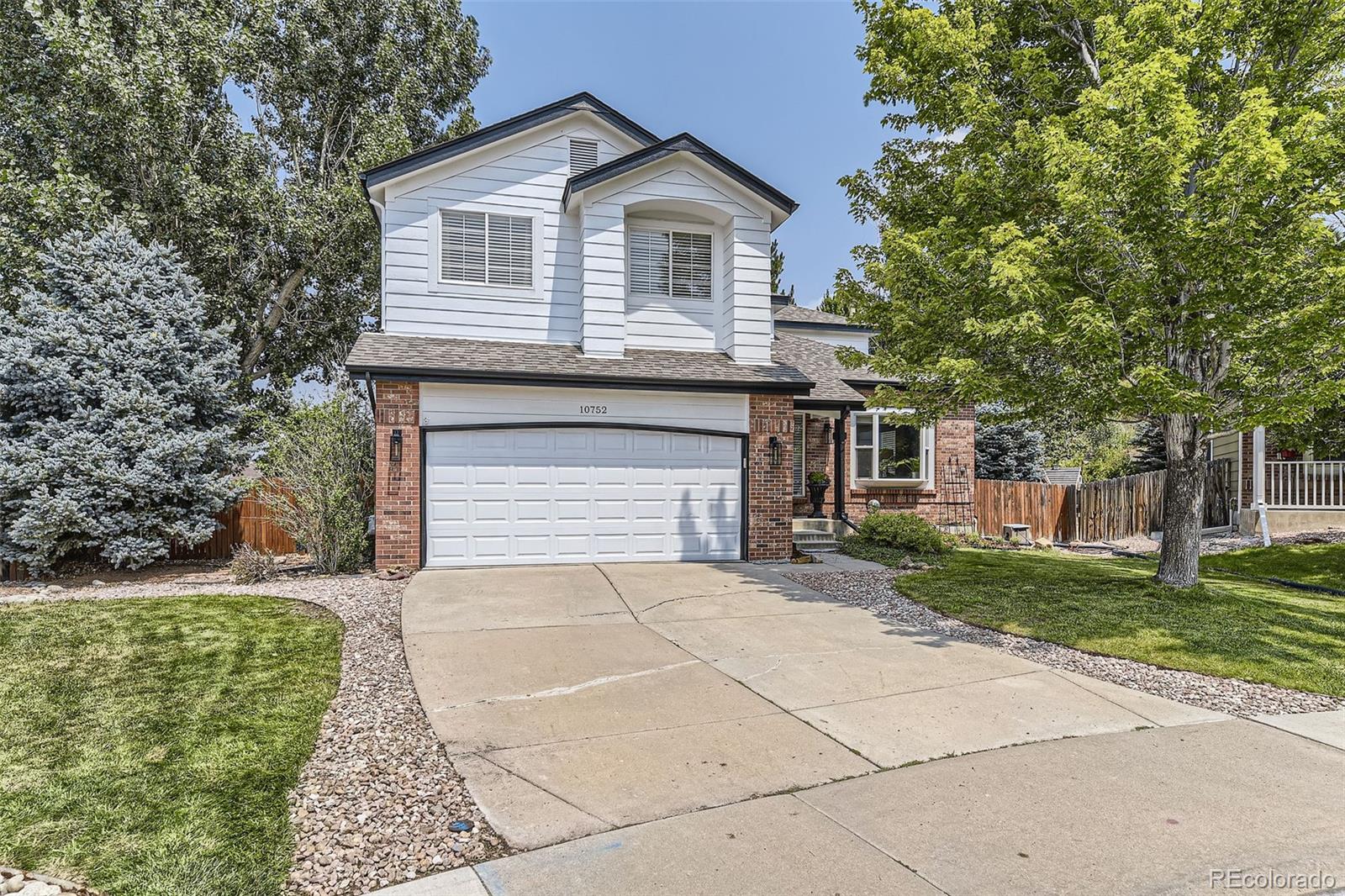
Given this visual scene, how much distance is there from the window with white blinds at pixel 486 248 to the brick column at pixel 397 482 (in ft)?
8.52

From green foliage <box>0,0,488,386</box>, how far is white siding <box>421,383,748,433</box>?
715cm

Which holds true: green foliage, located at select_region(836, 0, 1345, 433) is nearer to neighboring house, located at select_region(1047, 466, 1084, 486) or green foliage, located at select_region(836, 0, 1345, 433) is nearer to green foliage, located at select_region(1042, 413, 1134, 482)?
neighboring house, located at select_region(1047, 466, 1084, 486)

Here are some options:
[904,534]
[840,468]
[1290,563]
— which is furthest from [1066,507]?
[904,534]

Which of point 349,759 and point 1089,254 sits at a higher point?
point 1089,254

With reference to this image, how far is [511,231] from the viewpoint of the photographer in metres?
12.5

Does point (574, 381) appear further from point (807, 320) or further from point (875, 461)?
point (807, 320)

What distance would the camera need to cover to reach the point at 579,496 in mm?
11367

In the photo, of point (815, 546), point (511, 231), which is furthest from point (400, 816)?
point (815, 546)

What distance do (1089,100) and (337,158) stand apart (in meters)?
17.3

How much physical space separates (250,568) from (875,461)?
12611mm

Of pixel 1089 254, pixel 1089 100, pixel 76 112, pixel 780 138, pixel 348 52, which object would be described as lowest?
pixel 1089 254

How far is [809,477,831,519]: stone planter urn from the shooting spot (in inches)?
631

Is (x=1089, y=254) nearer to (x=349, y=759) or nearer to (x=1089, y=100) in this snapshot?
(x=1089, y=100)

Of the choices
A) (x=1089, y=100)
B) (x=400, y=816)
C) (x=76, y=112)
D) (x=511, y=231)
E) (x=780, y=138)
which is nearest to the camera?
(x=400, y=816)
